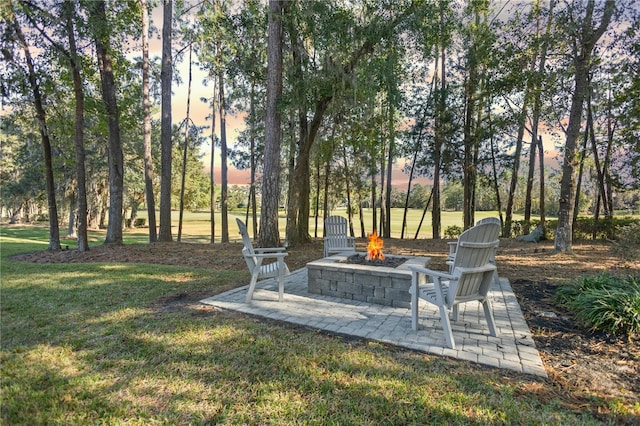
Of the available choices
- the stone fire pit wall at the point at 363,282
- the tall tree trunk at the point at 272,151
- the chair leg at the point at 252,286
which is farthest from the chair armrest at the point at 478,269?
the tall tree trunk at the point at 272,151

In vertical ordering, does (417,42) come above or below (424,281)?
above

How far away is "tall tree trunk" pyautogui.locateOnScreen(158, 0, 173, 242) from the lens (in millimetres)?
9430

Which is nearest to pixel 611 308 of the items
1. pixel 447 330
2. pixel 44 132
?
pixel 447 330

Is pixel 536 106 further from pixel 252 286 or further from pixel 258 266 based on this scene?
pixel 252 286

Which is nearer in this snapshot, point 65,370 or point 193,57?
point 65,370

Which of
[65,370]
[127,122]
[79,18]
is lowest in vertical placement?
[65,370]

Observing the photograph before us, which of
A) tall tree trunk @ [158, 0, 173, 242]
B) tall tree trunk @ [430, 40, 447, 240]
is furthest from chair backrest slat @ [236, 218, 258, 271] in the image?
tall tree trunk @ [430, 40, 447, 240]

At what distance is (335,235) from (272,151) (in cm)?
274

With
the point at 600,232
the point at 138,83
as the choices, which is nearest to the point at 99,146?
the point at 138,83

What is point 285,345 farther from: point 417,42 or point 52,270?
point 417,42

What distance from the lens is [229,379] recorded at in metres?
2.07

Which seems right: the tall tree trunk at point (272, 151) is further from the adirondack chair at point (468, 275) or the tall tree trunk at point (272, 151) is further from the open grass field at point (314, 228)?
the open grass field at point (314, 228)

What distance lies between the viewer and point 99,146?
662 inches

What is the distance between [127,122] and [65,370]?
9.13m
